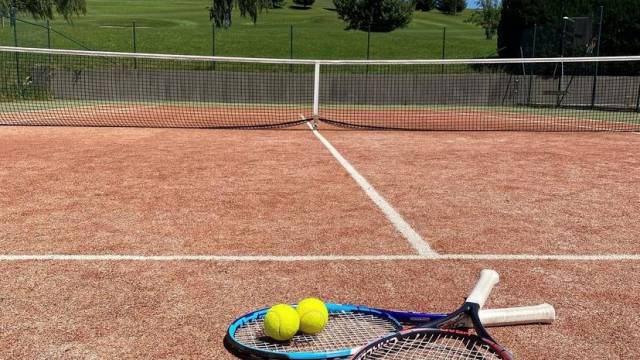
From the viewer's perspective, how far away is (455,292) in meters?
3.43

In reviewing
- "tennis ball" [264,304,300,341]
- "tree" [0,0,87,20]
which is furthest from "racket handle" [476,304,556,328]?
"tree" [0,0,87,20]

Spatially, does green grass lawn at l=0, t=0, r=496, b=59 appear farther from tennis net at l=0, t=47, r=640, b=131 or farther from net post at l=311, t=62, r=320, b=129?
net post at l=311, t=62, r=320, b=129

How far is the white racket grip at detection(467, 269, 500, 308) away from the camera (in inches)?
115

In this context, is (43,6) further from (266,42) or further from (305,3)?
(305,3)

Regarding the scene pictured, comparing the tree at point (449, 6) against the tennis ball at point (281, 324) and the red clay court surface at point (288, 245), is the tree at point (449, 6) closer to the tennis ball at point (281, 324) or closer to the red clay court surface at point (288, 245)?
the red clay court surface at point (288, 245)

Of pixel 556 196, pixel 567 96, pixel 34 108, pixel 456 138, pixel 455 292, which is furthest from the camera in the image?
pixel 567 96

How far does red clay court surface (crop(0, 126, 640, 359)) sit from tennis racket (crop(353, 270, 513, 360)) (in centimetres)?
34

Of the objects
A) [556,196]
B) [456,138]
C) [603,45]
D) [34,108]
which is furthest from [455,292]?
[603,45]

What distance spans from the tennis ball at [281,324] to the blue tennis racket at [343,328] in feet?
0.16

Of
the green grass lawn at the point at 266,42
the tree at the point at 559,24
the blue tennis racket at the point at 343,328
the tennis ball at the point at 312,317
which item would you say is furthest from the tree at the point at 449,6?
the tennis ball at the point at 312,317

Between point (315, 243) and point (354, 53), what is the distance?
136ft

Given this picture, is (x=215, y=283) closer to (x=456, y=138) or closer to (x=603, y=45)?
(x=456, y=138)

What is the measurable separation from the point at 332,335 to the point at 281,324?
269 millimetres

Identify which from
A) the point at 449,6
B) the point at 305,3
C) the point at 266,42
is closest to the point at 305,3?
the point at 305,3
